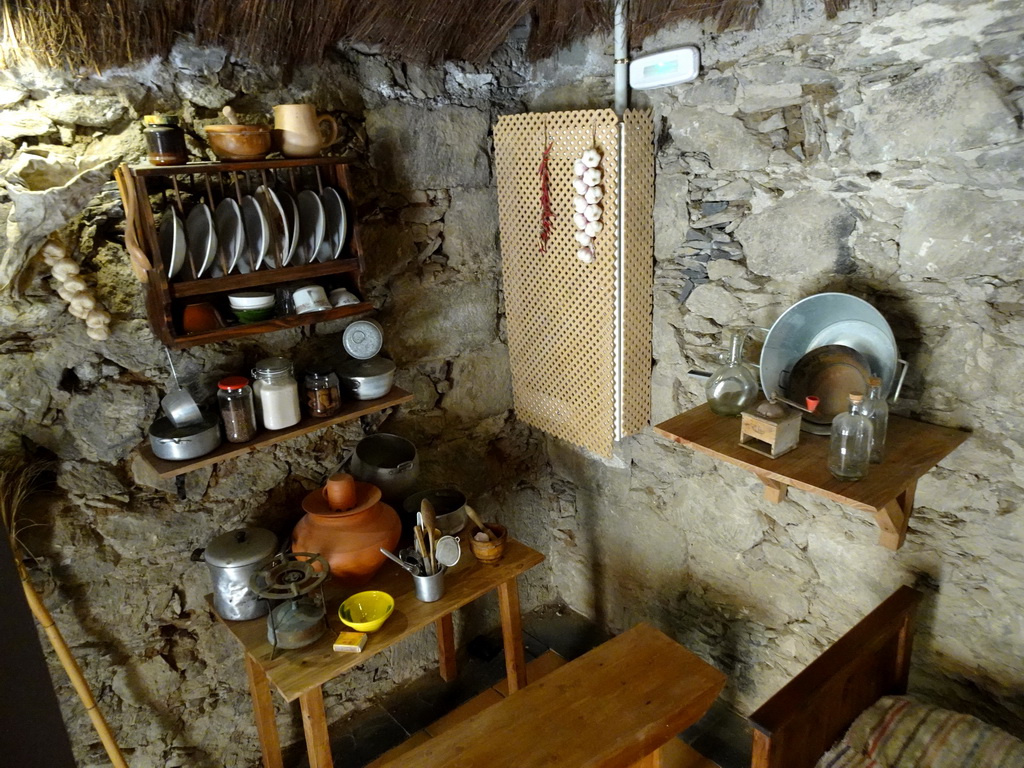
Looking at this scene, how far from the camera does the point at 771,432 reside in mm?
1525

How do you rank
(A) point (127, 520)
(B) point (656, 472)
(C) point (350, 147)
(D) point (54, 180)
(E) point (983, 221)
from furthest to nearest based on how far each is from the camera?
(B) point (656, 472) → (C) point (350, 147) → (A) point (127, 520) → (D) point (54, 180) → (E) point (983, 221)

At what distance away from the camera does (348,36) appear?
200 centimetres

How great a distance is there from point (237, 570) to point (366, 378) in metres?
0.63

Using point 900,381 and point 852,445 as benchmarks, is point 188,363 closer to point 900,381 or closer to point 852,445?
point 852,445

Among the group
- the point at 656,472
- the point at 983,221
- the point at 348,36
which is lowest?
the point at 656,472

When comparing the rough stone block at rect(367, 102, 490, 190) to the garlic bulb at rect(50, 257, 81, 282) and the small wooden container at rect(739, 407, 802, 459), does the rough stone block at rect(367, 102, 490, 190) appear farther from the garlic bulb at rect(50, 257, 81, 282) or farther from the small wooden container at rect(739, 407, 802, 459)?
the small wooden container at rect(739, 407, 802, 459)

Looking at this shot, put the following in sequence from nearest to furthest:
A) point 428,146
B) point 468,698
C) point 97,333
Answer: point 97,333 < point 428,146 < point 468,698

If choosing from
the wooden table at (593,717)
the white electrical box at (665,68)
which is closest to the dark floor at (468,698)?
the wooden table at (593,717)

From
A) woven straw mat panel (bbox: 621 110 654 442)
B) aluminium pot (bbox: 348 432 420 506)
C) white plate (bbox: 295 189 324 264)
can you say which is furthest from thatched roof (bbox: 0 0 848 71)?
aluminium pot (bbox: 348 432 420 506)

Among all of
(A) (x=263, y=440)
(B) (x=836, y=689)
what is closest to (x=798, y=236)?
(B) (x=836, y=689)

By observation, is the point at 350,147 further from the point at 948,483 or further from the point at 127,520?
the point at 948,483

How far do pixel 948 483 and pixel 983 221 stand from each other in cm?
61

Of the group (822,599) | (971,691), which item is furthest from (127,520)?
(971,691)

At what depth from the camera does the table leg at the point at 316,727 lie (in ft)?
5.78
